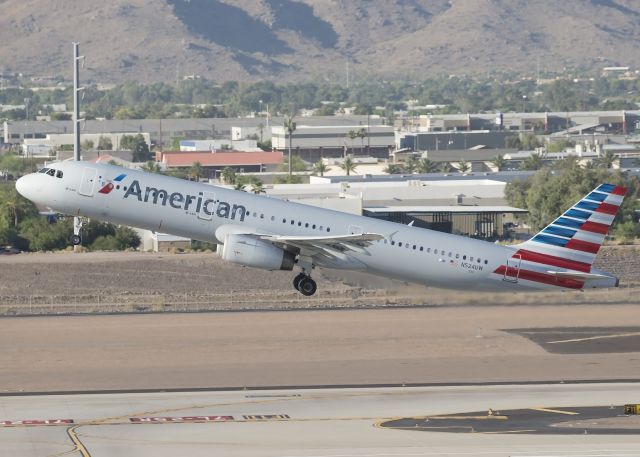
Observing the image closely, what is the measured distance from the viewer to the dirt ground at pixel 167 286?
104438 millimetres

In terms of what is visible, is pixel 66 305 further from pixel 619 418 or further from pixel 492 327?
pixel 619 418

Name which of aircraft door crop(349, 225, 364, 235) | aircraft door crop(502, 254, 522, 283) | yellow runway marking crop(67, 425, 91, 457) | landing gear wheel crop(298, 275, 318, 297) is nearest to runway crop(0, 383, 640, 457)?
yellow runway marking crop(67, 425, 91, 457)

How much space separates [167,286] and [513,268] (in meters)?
44.1

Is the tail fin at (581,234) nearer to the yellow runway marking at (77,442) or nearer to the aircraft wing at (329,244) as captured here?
the aircraft wing at (329,244)

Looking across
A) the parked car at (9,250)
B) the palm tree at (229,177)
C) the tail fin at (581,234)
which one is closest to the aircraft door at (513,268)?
the tail fin at (581,234)

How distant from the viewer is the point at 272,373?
76875 millimetres

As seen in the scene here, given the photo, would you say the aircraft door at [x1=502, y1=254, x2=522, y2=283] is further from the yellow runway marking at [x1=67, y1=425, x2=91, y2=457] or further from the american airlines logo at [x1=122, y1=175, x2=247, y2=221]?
the yellow runway marking at [x1=67, y1=425, x2=91, y2=457]

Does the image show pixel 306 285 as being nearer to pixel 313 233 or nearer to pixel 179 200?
pixel 313 233

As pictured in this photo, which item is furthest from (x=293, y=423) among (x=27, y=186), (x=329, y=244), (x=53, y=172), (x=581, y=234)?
(x=581, y=234)

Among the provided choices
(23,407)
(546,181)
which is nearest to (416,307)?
(23,407)

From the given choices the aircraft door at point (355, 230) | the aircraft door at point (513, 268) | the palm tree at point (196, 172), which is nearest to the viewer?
the aircraft door at point (355, 230)

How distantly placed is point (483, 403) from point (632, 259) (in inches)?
2261

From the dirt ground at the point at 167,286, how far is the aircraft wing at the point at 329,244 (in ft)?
88.9

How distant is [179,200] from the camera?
70562 millimetres
